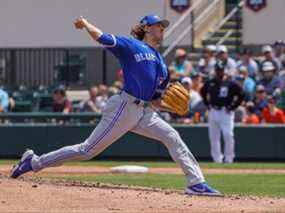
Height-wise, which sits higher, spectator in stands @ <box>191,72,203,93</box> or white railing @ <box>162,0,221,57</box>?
white railing @ <box>162,0,221,57</box>

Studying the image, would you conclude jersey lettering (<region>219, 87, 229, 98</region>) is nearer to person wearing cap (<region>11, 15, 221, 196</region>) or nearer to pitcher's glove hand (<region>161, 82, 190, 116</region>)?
pitcher's glove hand (<region>161, 82, 190, 116</region>)

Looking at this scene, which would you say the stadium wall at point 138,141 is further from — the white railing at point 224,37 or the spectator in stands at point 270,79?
the white railing at point 224,37

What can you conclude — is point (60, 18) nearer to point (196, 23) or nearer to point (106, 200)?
point (196, 23)

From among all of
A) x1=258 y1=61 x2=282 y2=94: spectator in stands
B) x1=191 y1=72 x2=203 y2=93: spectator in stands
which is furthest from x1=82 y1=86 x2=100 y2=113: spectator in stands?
x1=258 y1=61 x2=282 y2=94: spectator in stands

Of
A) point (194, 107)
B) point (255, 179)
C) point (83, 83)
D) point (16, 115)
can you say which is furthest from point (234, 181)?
point (83, 83)

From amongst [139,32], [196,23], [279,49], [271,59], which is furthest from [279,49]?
[139,32]

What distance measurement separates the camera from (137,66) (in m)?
9.95

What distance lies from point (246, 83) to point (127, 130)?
1056cm

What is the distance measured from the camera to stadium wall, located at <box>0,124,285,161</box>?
19.2m

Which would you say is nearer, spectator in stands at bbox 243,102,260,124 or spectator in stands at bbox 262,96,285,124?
spectator in stands at bbox 262,96,285,124

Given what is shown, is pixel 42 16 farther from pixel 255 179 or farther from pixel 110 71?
pixel 255 179

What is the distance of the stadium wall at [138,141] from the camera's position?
1920 cm

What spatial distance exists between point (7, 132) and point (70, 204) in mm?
11259

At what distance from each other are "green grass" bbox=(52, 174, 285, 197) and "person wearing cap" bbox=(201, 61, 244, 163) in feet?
11.9
